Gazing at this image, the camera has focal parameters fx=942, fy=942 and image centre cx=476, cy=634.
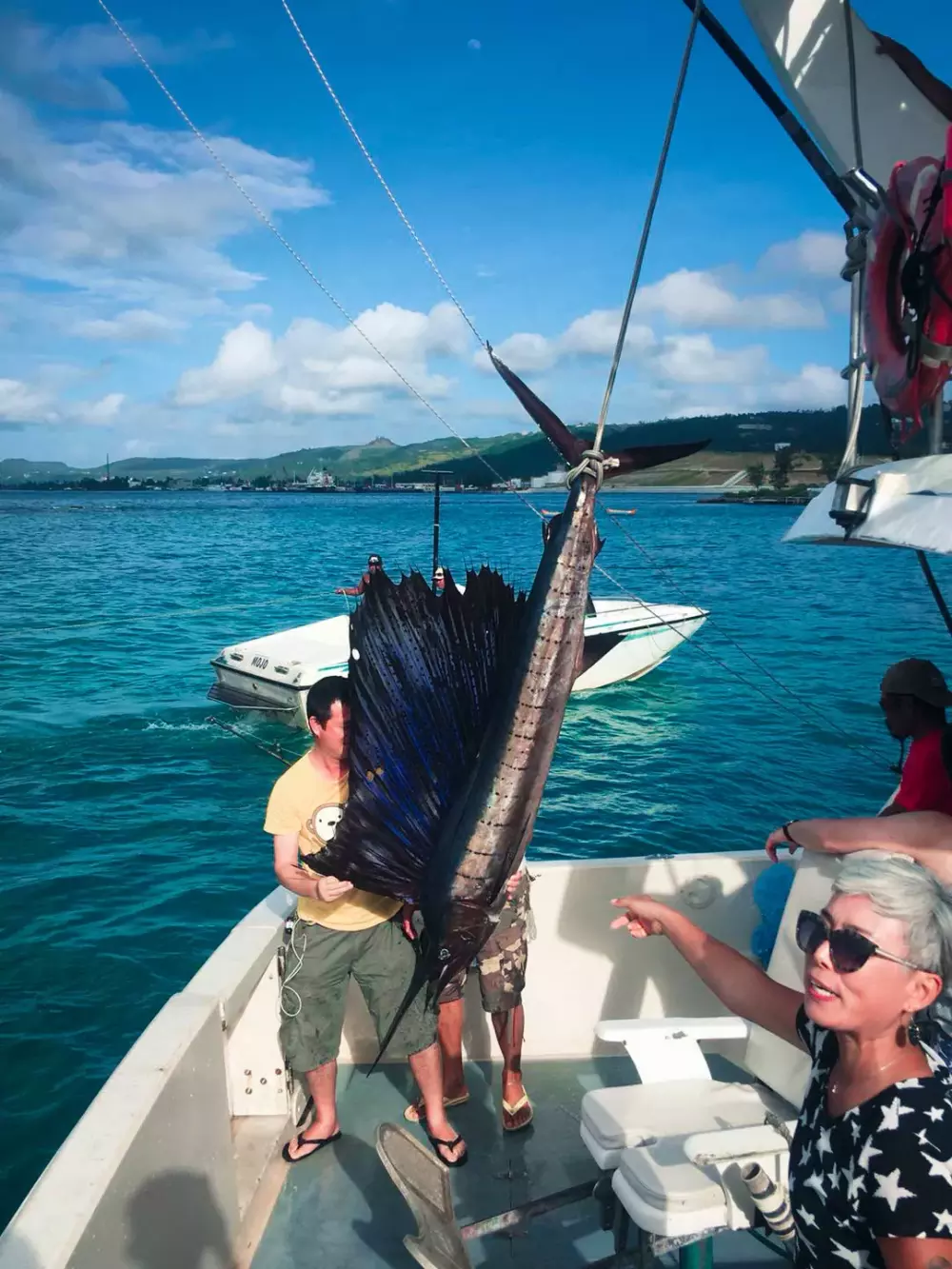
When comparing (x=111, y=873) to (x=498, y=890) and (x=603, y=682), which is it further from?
(x=603, y=682)

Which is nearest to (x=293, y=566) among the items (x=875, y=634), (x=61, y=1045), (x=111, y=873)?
(x=875, y=634)

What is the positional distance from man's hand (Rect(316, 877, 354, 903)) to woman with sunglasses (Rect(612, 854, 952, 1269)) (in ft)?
3.69

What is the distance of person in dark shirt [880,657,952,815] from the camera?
2.15 metres

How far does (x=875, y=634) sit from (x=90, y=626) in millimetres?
14199

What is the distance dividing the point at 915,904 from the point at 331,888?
1.31m

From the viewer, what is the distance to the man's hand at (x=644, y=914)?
1806 mm

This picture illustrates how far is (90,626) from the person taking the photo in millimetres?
16719

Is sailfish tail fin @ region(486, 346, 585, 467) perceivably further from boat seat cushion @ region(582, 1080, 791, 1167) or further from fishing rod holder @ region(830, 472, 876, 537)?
boat seat cushion @ region(582, 1080, 791, 1167)

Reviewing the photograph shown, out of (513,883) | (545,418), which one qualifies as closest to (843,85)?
(545,418)

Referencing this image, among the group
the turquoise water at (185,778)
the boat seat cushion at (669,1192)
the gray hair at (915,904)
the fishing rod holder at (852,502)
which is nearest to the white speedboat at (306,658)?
the turquoise water at (185,778)

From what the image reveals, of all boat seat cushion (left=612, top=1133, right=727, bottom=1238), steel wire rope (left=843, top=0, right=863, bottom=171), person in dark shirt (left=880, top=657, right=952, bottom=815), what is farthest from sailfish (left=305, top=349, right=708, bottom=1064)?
steel wire rope (left=843, top=0, right=863, bottom=171)

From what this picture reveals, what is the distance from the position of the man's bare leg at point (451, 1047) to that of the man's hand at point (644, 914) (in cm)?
87

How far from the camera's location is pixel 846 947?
48.6 inches

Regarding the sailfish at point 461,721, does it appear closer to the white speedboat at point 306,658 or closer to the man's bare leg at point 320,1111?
the man's bare leg at point 320,1111
